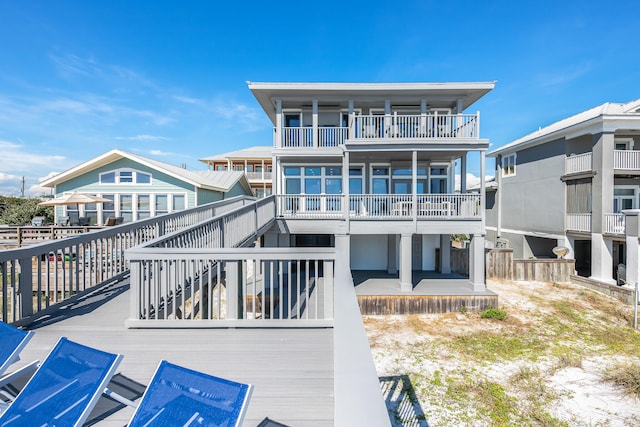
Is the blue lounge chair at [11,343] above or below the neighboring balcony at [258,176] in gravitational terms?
below

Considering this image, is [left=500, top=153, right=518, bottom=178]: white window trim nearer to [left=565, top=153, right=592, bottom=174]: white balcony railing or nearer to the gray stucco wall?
the gray stucco wall

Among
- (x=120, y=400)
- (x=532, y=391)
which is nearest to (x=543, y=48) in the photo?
(x=532, y=391)

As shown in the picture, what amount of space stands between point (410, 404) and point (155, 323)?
456cm

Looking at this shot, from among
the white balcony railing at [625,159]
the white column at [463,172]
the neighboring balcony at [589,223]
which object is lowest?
the neighboring balcony at [589,223]

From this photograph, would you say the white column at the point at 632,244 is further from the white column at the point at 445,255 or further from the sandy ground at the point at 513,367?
the white column at the point at 445,255

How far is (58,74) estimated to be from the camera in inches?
610

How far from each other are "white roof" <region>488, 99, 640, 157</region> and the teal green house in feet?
59.1

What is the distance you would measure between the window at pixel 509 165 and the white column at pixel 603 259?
6.30m

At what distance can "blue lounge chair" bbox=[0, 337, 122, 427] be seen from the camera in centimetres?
174

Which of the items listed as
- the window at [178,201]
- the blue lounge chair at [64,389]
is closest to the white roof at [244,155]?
the window at [178,201]

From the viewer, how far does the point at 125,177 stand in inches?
563

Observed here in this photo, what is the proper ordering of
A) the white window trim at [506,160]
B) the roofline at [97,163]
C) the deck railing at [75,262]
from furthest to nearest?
the white window trim at [506,160]
the roofline at [97,163]
the deck railing at [75,262]

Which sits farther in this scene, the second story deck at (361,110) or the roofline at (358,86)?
the roofline at (358,86)

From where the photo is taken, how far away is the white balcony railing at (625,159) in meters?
12.3
